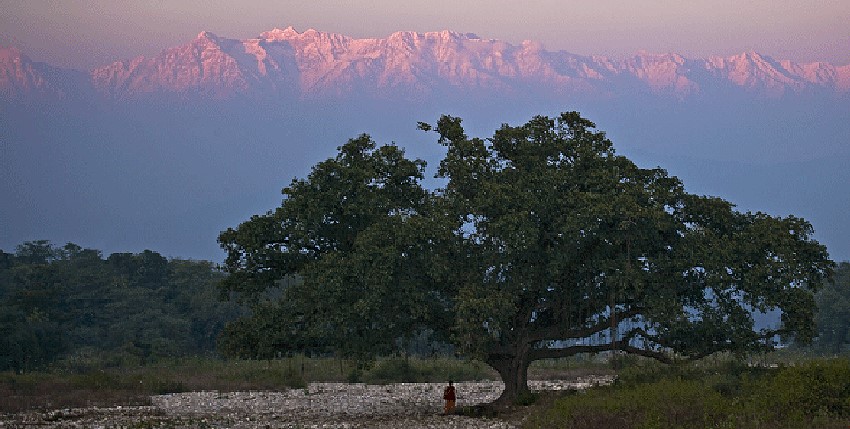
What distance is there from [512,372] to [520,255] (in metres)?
6.68

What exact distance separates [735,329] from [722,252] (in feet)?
11.4

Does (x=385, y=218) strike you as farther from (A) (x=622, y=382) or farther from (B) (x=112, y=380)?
(B) (x=112, y=380)

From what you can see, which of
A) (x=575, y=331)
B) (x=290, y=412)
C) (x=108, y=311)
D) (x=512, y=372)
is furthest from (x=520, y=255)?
(x=108, y=311)

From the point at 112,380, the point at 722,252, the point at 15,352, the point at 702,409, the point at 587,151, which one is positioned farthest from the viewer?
the point at 15,352

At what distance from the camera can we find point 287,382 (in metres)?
66.7

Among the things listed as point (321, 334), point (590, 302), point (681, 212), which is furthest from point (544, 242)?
point (321, 334)

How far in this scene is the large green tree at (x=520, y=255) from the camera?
37438 mm

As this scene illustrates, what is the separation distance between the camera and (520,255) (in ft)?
127

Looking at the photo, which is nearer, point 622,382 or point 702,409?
point 702,409

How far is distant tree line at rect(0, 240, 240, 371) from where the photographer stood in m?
82.5

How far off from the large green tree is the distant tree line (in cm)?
4637

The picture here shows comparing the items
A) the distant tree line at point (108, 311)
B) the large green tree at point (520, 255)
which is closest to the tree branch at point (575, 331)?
the large green tree at point (520, 255)

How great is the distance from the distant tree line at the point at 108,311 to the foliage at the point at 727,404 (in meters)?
57.5

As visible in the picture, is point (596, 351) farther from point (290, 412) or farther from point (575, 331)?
point (290, 412)
